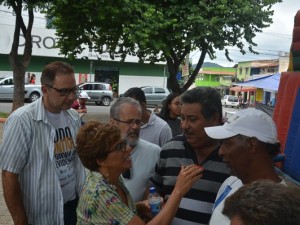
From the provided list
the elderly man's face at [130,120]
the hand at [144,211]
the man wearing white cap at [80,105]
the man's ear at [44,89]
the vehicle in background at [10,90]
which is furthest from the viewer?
the vehicle in background at [10,90]

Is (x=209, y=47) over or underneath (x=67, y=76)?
over

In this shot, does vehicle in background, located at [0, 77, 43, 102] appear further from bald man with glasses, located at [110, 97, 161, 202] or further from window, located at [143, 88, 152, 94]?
bald man with glasses, located at [110, 97, 161, 202]

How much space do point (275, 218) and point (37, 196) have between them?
200cm

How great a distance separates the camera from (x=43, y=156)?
270 cm

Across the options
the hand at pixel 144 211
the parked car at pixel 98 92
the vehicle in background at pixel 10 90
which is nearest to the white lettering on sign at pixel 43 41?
the parked car at pixel 98 92

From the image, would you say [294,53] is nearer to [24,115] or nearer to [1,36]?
[24,115]

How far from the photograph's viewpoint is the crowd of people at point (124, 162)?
2041mm

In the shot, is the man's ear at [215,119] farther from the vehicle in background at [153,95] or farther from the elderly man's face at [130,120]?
the vehicle in background at [153,95]

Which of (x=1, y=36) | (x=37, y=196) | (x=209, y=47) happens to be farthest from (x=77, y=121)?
(x=1, y=36)

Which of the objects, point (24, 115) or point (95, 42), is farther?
point (95, 42)

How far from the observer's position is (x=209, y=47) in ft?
42.8

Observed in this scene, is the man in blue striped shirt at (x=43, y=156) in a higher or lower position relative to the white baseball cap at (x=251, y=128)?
lower

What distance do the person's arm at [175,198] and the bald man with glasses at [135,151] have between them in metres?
0.80

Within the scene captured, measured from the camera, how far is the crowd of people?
2041mm
